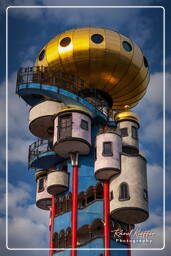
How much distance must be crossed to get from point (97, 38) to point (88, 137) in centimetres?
675

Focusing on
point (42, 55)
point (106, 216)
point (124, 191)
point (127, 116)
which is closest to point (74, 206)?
point (106, 216)

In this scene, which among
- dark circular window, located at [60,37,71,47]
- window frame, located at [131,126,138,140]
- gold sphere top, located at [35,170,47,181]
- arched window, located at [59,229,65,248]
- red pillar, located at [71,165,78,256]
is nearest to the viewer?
red pillar, located at [71,165,78,256]

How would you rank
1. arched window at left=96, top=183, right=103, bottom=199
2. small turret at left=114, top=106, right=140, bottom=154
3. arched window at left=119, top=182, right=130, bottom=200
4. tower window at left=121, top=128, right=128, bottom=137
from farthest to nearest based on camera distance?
tower window at left=121, top=128, right=128, bottom=137 → small turret at left=114, top=106, right=140, bottom=154 → arched window at left=96, top=183, right=103, bottom=199 → arched window at left=119, top=182, right=130, bottom=200

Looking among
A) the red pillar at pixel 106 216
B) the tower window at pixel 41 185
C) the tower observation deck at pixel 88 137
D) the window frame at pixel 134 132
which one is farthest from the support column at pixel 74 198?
the tower window at pixel 41 185

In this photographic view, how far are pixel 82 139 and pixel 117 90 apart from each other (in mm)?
6022

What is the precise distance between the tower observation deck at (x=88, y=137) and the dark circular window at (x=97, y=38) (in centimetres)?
7

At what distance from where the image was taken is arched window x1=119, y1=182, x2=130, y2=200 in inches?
999

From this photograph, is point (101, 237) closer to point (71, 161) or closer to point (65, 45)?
point (71, 161)

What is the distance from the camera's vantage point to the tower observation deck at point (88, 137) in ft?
84.6

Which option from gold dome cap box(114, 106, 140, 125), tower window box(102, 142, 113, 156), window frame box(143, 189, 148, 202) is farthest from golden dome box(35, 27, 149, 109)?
window frame box(143, 189, 148, 202)

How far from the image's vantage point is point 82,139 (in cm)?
2680

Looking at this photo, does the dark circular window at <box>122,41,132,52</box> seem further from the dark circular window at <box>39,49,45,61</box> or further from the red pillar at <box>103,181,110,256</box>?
the red pillar at <box>103,181,110,256</box>

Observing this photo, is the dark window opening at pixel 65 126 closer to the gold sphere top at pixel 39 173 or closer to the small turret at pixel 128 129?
the small turret at pixel 128 129

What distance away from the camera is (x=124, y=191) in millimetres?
25625
